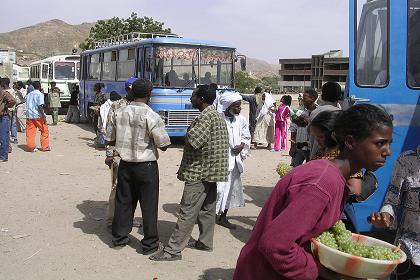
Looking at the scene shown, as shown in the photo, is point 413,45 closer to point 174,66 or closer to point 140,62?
point 174,66

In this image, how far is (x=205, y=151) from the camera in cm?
494

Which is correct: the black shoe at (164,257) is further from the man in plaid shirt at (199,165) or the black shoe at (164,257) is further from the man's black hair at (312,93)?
the man's black hair at (312,93)

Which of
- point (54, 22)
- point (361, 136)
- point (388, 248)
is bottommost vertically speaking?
point (388, 248)

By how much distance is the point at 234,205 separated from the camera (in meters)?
6.18

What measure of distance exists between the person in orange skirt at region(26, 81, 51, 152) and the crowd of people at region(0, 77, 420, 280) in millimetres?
1325

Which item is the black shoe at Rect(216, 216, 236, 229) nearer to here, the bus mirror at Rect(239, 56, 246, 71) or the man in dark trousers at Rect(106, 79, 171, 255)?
the man in dark trousers at Rect(106, 79, 171, 255)

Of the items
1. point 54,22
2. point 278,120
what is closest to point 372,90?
point 278,120

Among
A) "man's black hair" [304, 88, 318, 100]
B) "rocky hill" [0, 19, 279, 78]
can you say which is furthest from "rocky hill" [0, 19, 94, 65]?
"man's black hair" [304, 88, 318, 100]

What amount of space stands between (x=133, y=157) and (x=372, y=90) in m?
2.53

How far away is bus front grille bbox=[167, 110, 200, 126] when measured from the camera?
43.2 feet

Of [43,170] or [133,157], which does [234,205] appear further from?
[43,170]

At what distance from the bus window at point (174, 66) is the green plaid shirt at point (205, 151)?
319 inches

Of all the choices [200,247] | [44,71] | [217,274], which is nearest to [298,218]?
[217,274]

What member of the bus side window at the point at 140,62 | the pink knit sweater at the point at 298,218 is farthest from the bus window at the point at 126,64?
the pink knit sweater at the point at 298,218
